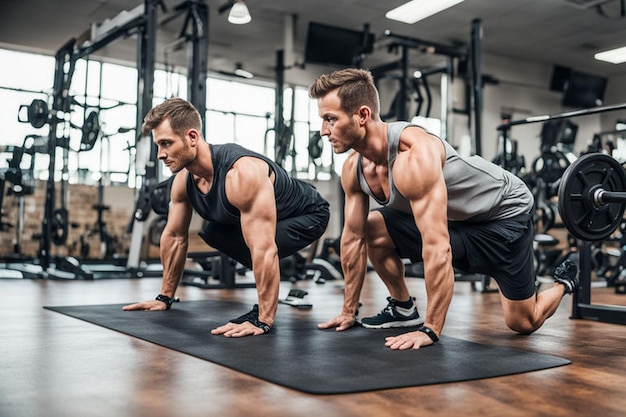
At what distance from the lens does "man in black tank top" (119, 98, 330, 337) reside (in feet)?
7.90

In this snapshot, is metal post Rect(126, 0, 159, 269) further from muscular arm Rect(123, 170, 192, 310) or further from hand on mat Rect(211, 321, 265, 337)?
hand on mat Rect(211, 321, 265, 337)

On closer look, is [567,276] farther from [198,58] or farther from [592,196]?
[198,58]

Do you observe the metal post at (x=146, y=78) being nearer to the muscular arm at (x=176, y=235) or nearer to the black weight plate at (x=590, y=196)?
the muscular arm at (x=176, y=235)

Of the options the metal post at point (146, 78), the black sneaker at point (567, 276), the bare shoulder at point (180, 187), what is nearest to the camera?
the black sneaker at point (567, 276)

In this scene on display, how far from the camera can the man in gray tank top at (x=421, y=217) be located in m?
2.09

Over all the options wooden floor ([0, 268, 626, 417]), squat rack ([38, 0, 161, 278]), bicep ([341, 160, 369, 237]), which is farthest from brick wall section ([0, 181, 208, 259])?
wooden floor ([0, 268, 626, 417])

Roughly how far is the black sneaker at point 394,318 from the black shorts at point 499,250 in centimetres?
31

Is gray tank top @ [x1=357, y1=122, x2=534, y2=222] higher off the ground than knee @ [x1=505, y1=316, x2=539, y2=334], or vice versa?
gray tank top @ [x1=357, y1=122, x2=534, y2=222]

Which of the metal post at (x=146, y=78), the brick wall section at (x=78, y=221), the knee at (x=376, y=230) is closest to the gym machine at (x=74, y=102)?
the metal post at (x=146, y=78)

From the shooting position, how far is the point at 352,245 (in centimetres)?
255

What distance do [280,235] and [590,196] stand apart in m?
1.30

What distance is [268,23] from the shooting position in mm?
8375

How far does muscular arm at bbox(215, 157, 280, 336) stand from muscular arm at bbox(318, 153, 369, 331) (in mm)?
279

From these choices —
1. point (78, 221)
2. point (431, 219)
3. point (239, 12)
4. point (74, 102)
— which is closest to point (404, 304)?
point (431, 219)
